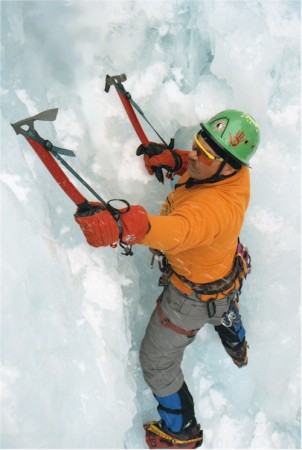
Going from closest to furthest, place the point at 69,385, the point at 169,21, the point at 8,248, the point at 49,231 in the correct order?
1. the point at 8,248
2. the point at 69,385
3. the point at 49,231
4. the point at 169,21

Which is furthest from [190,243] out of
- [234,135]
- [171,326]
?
[171,326]

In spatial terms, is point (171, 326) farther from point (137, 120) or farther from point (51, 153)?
point (51, 153)

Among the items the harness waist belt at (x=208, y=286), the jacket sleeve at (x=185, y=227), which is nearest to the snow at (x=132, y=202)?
the harness waist belt at (x=208, y=286)

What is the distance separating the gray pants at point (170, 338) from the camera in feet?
8.21

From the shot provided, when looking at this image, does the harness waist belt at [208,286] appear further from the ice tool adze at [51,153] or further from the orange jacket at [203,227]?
the ice tool adze at [51,153]

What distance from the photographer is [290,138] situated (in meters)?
2.99

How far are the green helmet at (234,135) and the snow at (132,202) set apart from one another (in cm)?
62

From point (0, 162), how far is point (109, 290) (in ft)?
2.93

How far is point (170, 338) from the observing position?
255 centimetres

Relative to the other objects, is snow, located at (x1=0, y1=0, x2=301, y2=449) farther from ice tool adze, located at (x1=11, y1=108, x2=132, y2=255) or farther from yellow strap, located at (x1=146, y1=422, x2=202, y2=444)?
ice tool adze, located at (x1=11, y1=108, x2=132, y2=255)

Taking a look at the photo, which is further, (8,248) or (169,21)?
(169,21)

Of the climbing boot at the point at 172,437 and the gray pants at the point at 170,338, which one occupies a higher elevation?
the gray pants at the point at 170,338

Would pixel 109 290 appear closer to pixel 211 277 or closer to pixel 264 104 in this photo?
pixel 211 277

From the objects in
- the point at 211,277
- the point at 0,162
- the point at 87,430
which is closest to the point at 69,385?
the point at 87,430
